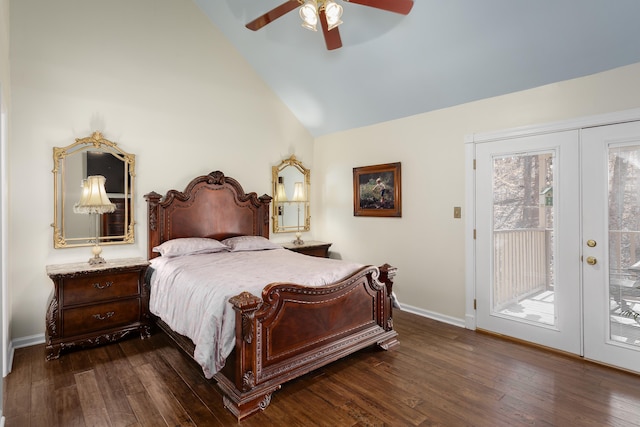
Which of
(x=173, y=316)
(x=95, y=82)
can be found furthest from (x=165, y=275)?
(x=95, y=82)

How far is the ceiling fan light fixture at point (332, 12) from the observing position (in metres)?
2.32

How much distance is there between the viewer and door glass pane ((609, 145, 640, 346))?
8.83ft

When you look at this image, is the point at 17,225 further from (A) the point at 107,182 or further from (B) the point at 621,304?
(B) the point at 621,304

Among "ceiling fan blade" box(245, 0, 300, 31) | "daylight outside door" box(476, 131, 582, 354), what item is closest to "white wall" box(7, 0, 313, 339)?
"ceiling fan blade" box(245, 0, 300, 31)

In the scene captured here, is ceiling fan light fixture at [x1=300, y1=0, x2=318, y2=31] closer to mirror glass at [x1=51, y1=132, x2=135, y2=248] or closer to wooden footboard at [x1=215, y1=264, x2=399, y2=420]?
wooden footboard at [x1=215, y1=264, x2=399, y2=420]

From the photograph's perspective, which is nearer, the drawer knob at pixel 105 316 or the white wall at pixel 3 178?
the white wall at pixel 3 178

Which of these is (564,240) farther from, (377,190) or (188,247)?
(188,247)

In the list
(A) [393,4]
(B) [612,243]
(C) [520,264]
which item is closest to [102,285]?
(A) [393,4]

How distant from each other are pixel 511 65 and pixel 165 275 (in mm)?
3690

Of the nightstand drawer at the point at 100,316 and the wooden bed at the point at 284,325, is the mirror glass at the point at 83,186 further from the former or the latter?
the nightstand drawer at the point at 100,316

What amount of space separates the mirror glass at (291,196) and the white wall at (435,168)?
63 centimetres

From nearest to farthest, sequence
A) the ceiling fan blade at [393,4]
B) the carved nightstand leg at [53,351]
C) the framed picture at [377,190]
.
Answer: the ceiling fan blade at [393,4]
the carved nightstand leg at [53,351]
the framed picture at [377,190]

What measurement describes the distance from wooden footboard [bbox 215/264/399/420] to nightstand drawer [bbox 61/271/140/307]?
1.50 m

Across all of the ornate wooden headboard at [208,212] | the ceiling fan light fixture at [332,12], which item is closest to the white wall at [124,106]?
the ornate wooden headboard at [208,212]
